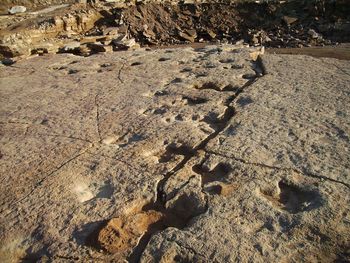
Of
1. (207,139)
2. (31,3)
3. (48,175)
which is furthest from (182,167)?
(31,3)

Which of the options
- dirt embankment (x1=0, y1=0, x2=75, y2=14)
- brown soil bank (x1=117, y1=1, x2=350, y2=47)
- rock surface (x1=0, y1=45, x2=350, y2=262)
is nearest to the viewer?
rock surface (x1=0, y1=45, x2=350, y2=262)

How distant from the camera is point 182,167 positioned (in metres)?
2.33

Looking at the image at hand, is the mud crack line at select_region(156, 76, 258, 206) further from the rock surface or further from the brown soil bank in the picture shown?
the brown soil bank

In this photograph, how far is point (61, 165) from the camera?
2.44m

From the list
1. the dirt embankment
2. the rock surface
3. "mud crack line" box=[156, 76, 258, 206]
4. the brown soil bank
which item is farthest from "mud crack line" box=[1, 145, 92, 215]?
the dirt embankment

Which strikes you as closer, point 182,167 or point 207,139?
point 182,167

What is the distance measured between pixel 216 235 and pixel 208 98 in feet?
5.29

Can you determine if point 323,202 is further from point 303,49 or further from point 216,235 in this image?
point 303,49

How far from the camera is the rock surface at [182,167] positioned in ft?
5.89

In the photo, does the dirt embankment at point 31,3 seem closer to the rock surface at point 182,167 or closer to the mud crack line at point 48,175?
the rock surface at point 182,167

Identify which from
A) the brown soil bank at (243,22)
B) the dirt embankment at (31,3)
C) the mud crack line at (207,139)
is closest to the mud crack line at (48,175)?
the mud crack line at (207,139)

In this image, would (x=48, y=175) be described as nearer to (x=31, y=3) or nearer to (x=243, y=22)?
(x=243, y=22)

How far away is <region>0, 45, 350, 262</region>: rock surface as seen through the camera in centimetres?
179

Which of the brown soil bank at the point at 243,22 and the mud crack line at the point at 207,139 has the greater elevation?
the mud crack line at the point at 207,139
